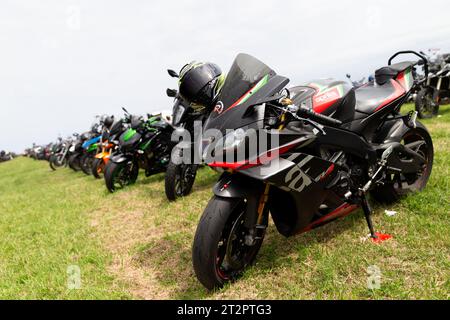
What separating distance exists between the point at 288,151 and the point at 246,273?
104 centimetres

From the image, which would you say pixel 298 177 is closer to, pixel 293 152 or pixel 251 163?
pixel 293 152

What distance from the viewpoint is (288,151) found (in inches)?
95.7

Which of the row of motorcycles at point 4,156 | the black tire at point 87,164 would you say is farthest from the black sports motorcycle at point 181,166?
the row of motorcycles at point 4,156

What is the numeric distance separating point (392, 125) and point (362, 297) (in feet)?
6.07

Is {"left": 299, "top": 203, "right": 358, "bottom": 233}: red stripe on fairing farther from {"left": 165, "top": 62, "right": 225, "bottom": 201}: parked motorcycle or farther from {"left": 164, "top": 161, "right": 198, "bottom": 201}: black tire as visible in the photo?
{"left": 164, "top": 161, "right": 198, "bottom": 201}: black tire

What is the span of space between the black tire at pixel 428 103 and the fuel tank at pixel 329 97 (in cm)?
657

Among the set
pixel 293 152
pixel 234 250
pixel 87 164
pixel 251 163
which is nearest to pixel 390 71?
pixel 293 152

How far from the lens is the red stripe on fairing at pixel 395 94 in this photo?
10.4 feet

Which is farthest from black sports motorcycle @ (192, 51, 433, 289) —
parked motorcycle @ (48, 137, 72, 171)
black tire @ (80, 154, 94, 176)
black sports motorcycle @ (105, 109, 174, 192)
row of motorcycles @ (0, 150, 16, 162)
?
row of motorcycles @ (0, 150, 16, 162)

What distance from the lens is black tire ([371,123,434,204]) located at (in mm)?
3506

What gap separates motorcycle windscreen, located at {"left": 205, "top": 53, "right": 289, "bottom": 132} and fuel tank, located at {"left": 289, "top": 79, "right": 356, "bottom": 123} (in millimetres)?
318

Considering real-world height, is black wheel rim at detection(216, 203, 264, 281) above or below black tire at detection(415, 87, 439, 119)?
above

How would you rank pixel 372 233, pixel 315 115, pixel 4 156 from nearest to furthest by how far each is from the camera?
pixel 315 115 < pixel 372 233 < pixel 4 156
